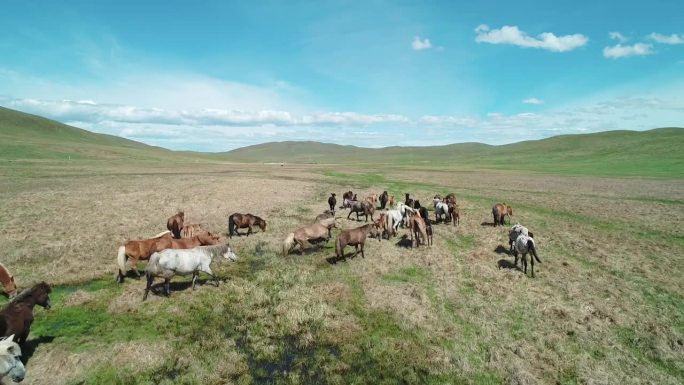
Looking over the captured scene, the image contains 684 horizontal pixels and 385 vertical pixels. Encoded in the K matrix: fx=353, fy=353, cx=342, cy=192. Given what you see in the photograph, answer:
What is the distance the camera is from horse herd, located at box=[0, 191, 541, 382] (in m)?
7.61

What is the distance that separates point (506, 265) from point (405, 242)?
15.7 feet

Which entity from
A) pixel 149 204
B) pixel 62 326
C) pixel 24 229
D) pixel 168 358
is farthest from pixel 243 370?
pixel 149 204

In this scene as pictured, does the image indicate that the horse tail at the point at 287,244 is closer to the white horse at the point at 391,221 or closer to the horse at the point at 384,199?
the white horse at the point at 391,221

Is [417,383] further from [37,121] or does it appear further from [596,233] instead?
[37,121]

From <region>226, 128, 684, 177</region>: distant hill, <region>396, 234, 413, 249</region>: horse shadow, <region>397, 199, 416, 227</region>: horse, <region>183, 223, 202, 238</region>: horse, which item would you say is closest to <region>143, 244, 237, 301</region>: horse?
<region>183, 223, 202, 238</region>: horse

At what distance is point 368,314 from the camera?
9852mm

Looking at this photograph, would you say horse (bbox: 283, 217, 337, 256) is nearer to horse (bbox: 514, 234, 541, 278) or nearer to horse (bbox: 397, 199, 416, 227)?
horse (bbox: 397, 199, 416, 227)

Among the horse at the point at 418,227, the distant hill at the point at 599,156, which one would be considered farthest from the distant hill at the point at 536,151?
the horse at the point at 418,227

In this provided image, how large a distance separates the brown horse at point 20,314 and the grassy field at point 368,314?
1.78 feet

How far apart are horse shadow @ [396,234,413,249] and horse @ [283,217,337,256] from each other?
360 cm

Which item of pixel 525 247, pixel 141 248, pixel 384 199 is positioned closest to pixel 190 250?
pixel 141 248

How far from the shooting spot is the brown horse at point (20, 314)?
742cm

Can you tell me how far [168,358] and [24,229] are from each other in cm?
1532

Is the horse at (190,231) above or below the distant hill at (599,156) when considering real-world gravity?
below
